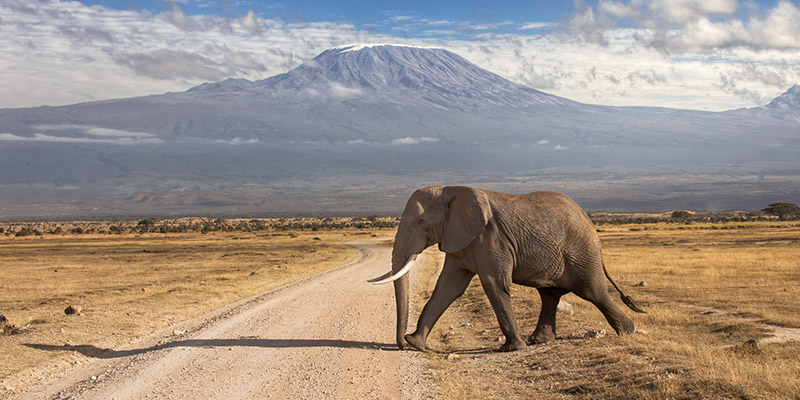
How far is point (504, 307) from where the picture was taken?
13.0m

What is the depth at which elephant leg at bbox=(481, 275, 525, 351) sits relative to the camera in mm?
13031

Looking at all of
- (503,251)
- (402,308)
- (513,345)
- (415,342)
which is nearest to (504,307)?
(513,345)

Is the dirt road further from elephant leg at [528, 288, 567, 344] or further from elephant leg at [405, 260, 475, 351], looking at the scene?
elephant leg at [528, 288, 567, 344]

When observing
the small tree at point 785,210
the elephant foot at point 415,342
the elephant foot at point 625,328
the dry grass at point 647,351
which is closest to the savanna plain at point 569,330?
the dry grass at point 647,351

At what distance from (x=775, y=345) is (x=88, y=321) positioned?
1305cm

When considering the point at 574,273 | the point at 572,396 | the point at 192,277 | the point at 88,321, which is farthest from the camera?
the point at 192,277

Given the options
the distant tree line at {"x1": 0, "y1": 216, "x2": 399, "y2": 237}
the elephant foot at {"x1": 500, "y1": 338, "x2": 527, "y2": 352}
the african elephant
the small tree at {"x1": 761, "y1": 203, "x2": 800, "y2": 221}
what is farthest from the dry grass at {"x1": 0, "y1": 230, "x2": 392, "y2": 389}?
the small tree at {"x1": 761, "y1": 203, "x2": 800, "y2": 221}

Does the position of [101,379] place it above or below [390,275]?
below

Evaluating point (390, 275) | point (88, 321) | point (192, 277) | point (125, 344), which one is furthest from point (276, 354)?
point (192, 277)

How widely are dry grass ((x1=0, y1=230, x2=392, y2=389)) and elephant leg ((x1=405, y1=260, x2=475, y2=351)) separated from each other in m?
5.65

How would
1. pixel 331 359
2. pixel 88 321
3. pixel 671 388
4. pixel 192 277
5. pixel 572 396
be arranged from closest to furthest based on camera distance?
pixel 671 388 → pixel 572 396 → pixel 331 359 → pixel 88 321 → pixel 192 277

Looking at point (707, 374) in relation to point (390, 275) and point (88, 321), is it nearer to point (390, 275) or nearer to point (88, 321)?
point (390, 275)

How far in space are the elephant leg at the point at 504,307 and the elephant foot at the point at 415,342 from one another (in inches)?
52.4

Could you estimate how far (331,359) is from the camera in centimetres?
1227
